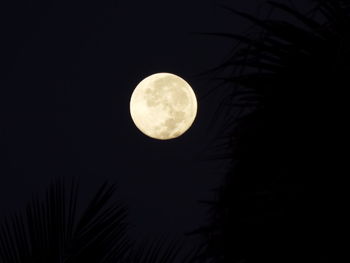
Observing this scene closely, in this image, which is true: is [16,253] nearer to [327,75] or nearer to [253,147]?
[253,147]

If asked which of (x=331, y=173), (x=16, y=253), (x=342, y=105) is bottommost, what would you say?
(x=16, y=253)

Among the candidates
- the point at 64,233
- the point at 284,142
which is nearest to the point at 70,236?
the point at 64,233

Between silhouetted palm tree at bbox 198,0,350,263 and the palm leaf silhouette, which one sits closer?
silhouetted palm tree at bbox 198,0,350,263

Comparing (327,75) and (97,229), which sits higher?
(327,75)

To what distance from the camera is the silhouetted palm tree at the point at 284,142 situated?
0.92 m

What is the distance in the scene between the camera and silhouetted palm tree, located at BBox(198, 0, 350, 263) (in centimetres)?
92

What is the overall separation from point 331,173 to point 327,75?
8.5 inches

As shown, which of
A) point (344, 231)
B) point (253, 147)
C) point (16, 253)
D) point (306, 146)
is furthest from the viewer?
point (16, 253)

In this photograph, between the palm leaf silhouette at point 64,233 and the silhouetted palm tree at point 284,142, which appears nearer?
the silhouetted palm tree at point 284,142

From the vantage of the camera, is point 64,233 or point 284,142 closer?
point 284,142

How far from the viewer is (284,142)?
3.41 feet

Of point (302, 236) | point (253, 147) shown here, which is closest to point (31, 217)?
point (253, 147)

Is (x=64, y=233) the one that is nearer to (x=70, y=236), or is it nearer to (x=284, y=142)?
(x=70, y=236)

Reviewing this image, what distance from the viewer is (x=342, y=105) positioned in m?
0.99
